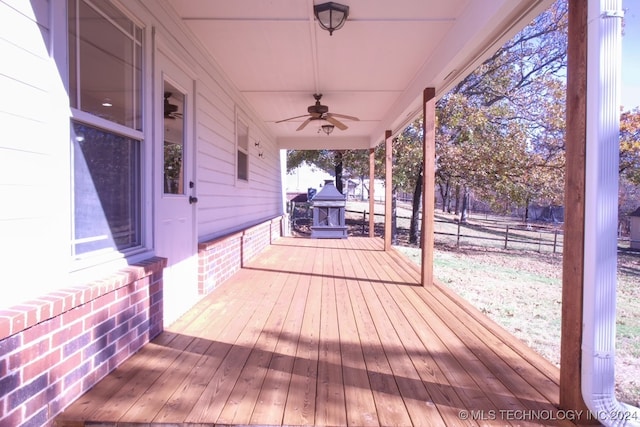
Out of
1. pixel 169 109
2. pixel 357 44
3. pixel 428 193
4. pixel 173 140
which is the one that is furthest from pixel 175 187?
pixel 428 193

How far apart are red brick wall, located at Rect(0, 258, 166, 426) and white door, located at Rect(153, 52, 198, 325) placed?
590mm

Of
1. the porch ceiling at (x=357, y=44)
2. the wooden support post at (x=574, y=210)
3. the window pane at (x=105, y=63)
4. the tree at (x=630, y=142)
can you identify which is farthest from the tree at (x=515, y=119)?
the window pane at (x=105, y=63)

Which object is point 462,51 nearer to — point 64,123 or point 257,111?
point 64,123

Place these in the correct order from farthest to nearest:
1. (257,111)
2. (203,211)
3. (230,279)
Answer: (257,111) → (230,279) → (203,211)

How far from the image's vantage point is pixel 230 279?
4480 millimetres

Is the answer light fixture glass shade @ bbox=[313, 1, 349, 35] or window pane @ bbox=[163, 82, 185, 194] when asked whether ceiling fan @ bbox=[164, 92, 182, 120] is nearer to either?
window pane @ bbox=[163, 82, 185, 194]

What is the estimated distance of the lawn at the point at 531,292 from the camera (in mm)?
3664

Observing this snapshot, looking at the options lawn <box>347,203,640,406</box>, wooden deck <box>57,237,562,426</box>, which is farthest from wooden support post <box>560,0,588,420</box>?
lawn <box>347,203,640,406</box>

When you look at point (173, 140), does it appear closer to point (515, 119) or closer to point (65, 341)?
point (65, 341)

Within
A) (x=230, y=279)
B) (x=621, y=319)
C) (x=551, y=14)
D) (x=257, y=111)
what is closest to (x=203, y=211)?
(x=230, y=279)

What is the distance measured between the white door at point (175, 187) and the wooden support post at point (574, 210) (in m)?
2.51

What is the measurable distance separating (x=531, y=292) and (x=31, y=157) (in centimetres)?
690

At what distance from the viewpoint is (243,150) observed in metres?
6.08

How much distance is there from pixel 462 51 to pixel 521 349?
7.81 feet
